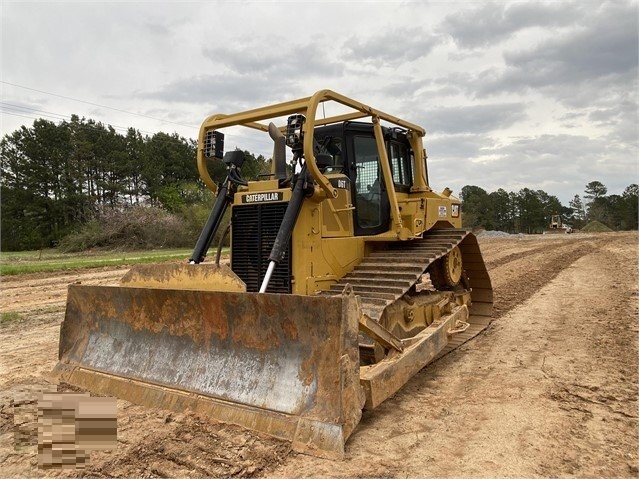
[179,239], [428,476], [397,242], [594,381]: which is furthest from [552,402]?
[179,239]

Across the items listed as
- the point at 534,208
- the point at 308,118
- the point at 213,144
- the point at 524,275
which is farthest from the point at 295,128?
the point at 534,208

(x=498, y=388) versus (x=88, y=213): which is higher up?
(x=88, y=213)

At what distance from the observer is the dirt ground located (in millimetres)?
2936

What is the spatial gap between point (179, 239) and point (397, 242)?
27589mm

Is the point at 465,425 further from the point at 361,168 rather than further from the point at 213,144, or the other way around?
the point at 213,144

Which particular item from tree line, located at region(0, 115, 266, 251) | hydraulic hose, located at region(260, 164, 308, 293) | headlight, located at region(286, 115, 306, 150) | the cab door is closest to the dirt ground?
hydraulic hose, located at region(260, 164, 308, 293)

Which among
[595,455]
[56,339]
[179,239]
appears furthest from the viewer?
[179,239]

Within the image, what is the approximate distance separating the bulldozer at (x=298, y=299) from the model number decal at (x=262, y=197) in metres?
0.02

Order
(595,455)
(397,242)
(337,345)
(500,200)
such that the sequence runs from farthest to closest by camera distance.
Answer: (500,200), (397,242), (337,345), (595,455)

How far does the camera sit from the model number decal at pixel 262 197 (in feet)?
16.1

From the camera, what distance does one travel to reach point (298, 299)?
354 cm

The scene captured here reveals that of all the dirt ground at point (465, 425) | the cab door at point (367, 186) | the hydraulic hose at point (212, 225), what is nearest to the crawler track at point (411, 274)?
the cab door at point (367, 186)

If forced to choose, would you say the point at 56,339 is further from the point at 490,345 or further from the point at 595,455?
the point at 595,455

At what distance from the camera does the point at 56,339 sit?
254 inches
